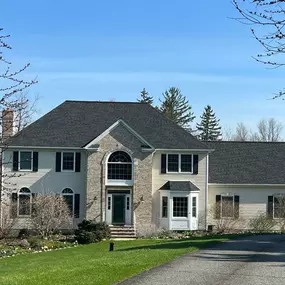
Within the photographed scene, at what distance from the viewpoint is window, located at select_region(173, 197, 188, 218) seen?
4103cm

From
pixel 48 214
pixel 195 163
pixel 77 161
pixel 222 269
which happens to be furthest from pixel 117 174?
pixel 222 269

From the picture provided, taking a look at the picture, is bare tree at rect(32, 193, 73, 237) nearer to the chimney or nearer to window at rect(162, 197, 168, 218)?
window at rect(162, 197, 168, 218)

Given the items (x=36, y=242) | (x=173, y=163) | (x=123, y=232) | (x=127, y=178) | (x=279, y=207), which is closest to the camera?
(x=36, y=242)

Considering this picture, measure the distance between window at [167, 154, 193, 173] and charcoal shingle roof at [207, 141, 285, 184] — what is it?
246cm

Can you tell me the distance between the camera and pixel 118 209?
4106 centimetres

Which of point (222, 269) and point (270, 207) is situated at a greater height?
point (270, 207)

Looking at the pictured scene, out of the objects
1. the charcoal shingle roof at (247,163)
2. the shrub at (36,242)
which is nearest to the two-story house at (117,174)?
the charcoal shingle roof at (247,163)

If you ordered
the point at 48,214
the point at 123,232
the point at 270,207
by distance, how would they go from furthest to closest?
1. the point at 270,207
2. the point at 123,232
3. the point at 48,214

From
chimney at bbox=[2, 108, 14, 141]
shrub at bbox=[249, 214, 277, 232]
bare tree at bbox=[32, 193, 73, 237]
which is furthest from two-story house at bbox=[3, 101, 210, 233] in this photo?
chimney at bbox=[2, 108, 14, 141]

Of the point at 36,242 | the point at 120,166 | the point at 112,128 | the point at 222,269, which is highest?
the point at 112,128

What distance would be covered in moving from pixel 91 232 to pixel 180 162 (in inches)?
367

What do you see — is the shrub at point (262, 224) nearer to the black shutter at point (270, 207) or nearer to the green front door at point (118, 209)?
the black shutter at point (270, 207)

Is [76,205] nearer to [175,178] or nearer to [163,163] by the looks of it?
[163,163]

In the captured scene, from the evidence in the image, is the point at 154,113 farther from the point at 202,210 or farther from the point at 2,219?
the point at 2,219
